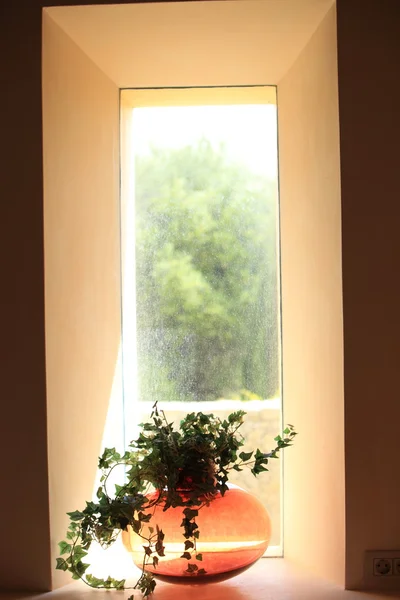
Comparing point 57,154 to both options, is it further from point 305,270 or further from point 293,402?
point 293,402

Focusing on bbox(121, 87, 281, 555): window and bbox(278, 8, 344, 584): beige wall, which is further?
bbox(121, 87, 281, 555): window

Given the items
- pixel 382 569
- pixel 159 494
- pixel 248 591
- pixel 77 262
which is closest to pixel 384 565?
pixel 382 569

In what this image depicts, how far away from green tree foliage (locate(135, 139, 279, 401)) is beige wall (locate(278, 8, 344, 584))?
0.08m

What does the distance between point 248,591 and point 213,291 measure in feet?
3.00

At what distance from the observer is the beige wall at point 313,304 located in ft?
6.00

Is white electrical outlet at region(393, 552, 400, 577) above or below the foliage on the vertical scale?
below

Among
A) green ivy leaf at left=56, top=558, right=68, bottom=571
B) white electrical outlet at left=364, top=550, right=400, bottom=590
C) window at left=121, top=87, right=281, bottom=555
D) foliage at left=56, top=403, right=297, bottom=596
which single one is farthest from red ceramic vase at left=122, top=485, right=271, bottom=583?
window at left=121, top=87, right=281, bottom=555

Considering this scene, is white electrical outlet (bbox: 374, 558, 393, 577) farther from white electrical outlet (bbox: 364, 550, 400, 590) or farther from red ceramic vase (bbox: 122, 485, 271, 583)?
red ceramic vase (bbox: 122, 485, 271, 583)

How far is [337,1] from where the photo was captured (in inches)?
69.9

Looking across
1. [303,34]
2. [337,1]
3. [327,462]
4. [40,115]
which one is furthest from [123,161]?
[327,462]

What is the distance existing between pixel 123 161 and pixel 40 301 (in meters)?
0.72

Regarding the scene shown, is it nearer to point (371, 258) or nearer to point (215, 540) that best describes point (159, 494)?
point (215, 540)

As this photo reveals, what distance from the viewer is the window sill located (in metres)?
1.77

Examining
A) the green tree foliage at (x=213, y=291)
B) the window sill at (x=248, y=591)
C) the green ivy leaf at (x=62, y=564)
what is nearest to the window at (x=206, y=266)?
the green tree foliage at (x=213, y=291)
